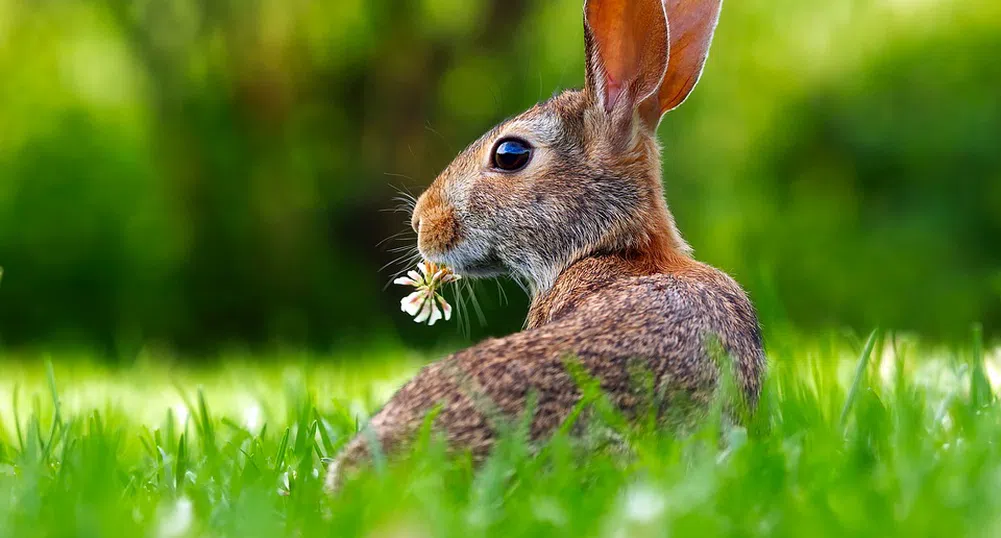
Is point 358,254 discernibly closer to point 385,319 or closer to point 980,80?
point 385,319

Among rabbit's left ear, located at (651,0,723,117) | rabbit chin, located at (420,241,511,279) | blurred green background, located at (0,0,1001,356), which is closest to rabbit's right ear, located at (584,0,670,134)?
rabbit's left ear, located at (651,0,723,117)

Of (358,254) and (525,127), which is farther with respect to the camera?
(358,254)

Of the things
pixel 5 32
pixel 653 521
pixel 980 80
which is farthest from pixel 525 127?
pixel 5 32

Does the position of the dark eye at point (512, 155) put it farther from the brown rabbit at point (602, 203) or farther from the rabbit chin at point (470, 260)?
the rabbit chin at point (470, 260)

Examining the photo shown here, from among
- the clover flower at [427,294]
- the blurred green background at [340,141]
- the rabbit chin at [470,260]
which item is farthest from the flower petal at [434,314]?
the blurred green background at [340,141]

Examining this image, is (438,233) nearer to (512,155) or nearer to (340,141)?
(512,155)

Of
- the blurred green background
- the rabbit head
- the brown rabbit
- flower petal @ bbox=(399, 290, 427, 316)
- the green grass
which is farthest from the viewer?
the blurred green background

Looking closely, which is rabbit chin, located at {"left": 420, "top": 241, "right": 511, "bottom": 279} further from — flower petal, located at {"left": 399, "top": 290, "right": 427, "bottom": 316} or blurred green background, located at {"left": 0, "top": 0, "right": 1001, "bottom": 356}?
blurred green background, located at {"left": 0, "top": 0, "right": 1001, "bottom": 356}
